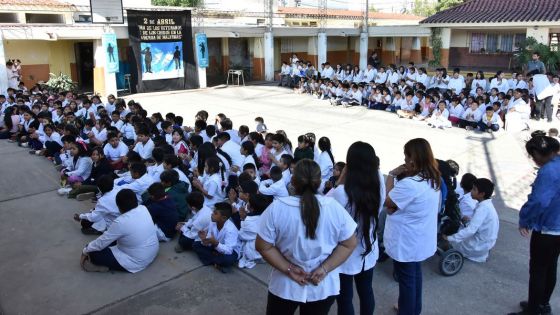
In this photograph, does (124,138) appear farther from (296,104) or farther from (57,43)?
(57,43)

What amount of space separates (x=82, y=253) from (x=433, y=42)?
15.2 meters

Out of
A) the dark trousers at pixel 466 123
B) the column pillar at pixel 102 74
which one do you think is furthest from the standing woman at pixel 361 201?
the column pillar at pixel 102 74

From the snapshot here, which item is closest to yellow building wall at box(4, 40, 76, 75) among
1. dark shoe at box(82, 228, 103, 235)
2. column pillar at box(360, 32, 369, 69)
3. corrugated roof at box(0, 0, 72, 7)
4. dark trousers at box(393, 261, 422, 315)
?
corrugated roof at box(0, 0, 72, 7)

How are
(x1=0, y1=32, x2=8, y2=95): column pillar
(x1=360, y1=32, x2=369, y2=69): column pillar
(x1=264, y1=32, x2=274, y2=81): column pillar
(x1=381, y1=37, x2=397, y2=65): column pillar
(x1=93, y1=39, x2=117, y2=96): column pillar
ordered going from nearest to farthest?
(x1=0, y1=32, x2=8, y2=95): column pillar
(x1=93, y1=39, x2=117, y2=96): column pillar
(x1=264, y1=32, x2=274, y2=81): column pillar
(x1=360, y1=32, x2=369, y2=69): column pillar
(x1=381, y1=37, x2=397, y2=65): column pillar

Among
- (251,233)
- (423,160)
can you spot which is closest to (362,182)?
(423,160)

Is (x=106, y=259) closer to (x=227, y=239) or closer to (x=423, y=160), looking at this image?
(x=227, y=239)

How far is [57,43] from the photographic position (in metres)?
17.5

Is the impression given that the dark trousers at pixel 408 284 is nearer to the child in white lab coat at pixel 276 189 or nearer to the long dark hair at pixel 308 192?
the long dark hair at pixel 308 192

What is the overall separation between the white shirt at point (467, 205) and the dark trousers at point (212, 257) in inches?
91.5

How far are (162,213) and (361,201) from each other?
9.05ft

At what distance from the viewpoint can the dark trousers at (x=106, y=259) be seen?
14.5 ft

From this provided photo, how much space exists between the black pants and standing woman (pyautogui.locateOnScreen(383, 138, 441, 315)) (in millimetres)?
9829

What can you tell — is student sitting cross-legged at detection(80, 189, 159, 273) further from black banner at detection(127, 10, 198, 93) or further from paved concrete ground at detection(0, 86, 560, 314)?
black banner at detection(127, 10, 198, 93)

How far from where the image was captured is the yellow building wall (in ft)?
52.5
